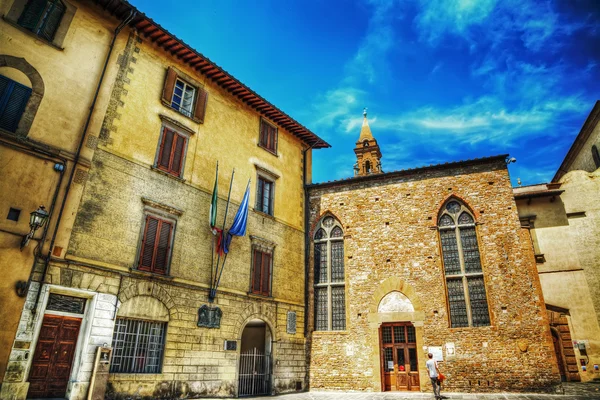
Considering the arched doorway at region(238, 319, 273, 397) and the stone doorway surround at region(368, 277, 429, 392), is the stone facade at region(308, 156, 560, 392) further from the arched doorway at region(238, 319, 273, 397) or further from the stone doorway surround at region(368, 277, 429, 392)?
the arched doorway at region(238, 319, 273, 397)

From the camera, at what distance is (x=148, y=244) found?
37.1 feet

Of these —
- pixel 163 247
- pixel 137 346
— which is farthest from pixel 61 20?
pixel 137 346

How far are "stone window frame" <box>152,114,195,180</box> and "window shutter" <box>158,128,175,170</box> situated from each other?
8 centimetres

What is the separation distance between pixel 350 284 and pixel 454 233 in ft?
15.6

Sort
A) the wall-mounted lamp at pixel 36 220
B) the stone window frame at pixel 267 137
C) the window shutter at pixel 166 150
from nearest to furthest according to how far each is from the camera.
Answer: the wall-mounted lamp at pixel 36 220
the window shutter at pixel 166 150
the stone window frame at pixel 267 137

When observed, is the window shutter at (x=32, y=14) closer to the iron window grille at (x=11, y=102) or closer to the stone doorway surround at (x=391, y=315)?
the iron window grille at (x=11, y=102)

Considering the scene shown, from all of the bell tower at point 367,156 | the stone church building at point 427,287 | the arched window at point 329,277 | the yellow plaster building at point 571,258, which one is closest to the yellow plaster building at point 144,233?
the arched window at point 329,277

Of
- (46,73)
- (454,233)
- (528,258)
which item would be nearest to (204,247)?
(46,73)

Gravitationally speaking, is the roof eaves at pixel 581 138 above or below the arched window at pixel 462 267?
above

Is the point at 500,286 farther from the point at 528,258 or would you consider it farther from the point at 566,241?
the point at 566,241

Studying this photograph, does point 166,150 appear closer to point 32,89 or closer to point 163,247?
point 163,247

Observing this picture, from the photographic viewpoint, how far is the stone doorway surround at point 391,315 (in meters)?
14.2

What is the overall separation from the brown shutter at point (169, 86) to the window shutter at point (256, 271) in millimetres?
6377

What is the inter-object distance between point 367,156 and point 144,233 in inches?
1054
